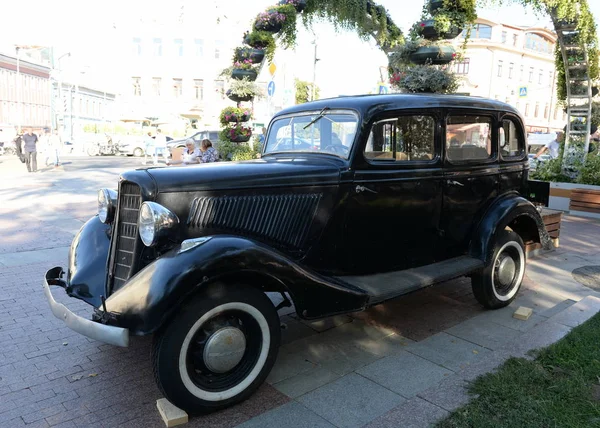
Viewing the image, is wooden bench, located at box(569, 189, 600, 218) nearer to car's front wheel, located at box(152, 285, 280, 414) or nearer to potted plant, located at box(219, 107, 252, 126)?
potted plant, located at box(219, 107, 252, 126)

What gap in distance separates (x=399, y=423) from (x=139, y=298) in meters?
1.71

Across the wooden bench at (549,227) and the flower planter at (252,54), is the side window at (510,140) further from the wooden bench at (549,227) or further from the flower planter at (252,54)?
the flower planter at (252,54)

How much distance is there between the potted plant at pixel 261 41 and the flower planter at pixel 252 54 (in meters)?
0.10

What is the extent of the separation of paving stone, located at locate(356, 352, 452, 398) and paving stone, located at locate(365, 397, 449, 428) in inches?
5.6

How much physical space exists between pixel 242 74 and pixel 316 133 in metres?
7.57

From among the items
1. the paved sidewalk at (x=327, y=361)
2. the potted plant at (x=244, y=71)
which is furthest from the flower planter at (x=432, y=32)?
the paved sidewalk at (x=327, y=361)

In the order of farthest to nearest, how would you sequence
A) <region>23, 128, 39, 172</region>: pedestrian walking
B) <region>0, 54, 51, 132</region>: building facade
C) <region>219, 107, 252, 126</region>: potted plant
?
<region>0, 54, 51, 132</region>: building facade < <region>23, 128, 39, 172</region>: pedestrian walking < <region>219, 107, 252, 126</region>: potted plant

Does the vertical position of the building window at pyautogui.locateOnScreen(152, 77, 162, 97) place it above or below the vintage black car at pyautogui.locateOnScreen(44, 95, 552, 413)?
above

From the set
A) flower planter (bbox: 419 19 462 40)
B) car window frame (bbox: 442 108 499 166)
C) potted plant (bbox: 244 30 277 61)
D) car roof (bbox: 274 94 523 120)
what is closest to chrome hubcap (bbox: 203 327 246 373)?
car roof (bbox: 274 94 523 120)

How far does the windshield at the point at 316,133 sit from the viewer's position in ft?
12.7

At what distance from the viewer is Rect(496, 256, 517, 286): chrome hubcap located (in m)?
4.71

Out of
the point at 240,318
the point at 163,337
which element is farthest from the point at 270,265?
the point at 163,337

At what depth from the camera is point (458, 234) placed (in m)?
4.56

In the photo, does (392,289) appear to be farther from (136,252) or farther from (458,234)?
(136,252)
